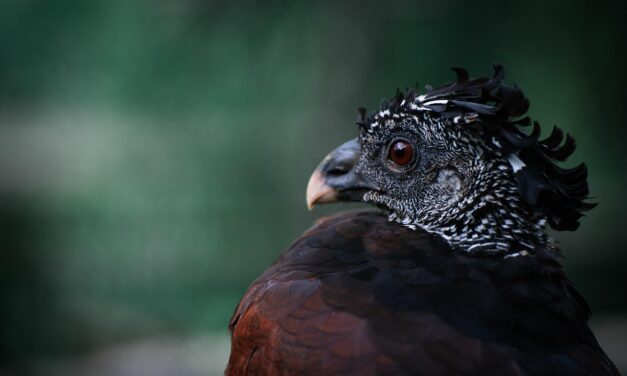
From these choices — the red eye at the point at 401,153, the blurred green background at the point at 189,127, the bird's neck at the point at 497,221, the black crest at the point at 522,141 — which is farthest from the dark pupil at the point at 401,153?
the blurred green background at the point at 189,127

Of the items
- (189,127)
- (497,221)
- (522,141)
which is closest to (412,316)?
(497,221)

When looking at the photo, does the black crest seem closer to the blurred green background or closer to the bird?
the bird

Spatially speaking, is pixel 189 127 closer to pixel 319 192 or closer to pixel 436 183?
pixel 319 192

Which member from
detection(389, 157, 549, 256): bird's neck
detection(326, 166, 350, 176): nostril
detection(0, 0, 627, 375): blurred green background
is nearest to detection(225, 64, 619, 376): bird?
detection(389, 157, 549, 256): bird's neck

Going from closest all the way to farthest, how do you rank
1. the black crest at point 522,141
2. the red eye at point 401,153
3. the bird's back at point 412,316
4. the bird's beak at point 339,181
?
1. the bird's back at point 412,316
2. the black crest at point 522,141
3. the red eye at point 401,153
4. the bird's beak at point 339,181

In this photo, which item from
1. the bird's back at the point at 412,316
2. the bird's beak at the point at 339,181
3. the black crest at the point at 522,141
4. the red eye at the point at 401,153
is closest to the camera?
the bird's back at the point at 412,316

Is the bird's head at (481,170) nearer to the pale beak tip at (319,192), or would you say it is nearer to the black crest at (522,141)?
the black crest at (522,141)
